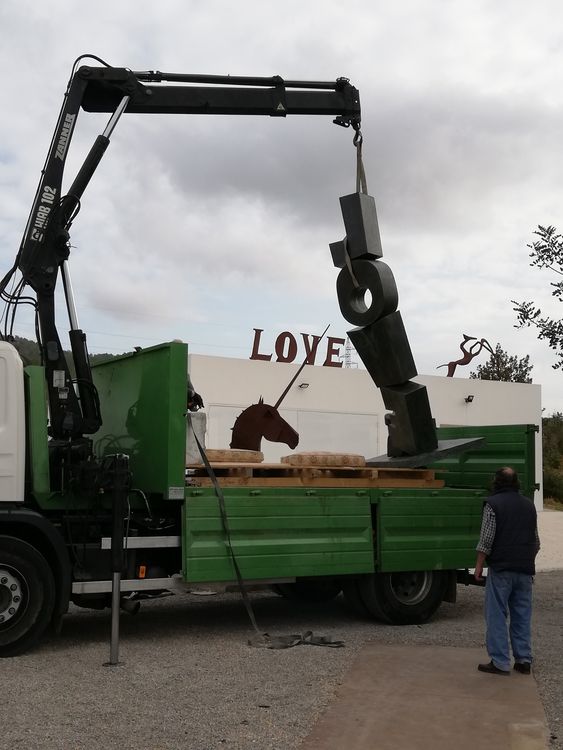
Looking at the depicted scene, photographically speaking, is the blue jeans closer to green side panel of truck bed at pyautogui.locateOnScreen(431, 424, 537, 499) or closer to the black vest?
the black vest

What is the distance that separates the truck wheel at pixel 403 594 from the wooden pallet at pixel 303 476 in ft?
3.16

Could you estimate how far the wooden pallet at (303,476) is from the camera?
8.88 meters

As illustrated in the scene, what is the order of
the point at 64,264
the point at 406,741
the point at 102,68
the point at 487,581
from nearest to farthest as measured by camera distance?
the point at 406,741
the point at 487,581
the point at 64,264
the point at 102,68

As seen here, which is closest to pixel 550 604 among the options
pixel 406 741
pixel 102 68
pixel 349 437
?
pixel 406 741

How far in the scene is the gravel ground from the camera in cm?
563

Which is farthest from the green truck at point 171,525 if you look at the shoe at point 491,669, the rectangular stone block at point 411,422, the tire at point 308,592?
the shoe at point 491,669

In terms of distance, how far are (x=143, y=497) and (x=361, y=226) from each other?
3928mm

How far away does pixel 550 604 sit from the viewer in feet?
37.7

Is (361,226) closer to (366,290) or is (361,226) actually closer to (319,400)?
(366,290)

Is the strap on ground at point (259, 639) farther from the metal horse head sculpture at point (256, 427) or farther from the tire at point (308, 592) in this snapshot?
the tire at point (308, 592)

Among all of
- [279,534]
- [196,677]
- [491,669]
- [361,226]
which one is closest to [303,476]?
[279,534]

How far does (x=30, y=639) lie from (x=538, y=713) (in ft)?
13.7

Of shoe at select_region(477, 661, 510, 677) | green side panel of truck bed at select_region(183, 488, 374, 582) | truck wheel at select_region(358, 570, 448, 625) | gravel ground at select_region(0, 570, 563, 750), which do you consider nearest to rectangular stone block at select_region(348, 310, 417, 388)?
green side panel of truck bed at select_region(183, 488, 374, 582)

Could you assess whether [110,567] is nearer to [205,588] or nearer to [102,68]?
[205,588]
